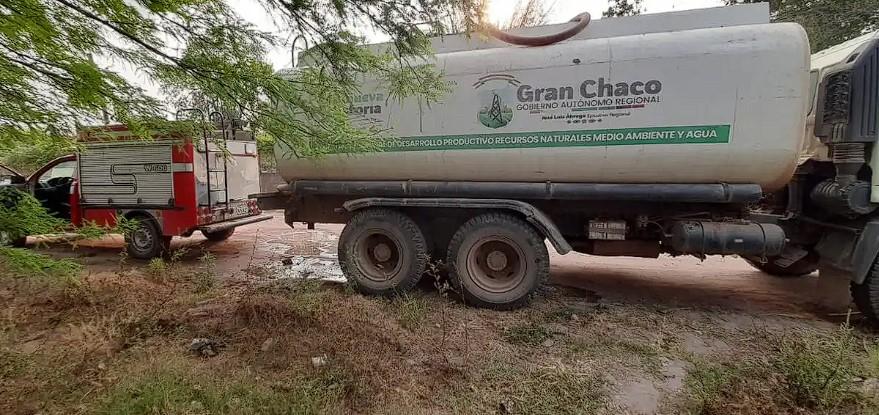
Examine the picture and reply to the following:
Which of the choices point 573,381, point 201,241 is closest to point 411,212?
point 573,381

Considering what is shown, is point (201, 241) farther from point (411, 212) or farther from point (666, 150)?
point (666, 150)

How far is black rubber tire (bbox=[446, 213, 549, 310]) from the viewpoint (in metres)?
4.58

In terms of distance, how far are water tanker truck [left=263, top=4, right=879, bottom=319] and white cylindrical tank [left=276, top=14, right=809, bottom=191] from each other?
0.05 ft

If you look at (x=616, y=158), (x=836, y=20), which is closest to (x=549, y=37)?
(x=616, y=158)

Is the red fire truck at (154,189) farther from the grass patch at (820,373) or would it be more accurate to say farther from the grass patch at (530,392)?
the grass patch at (820,373)

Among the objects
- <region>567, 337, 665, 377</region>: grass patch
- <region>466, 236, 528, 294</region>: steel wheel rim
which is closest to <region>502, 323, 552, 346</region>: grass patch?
<region>567, 337, 665, 377</region>: grass patch

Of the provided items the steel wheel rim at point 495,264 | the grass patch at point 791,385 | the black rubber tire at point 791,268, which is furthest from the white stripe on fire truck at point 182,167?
the black rubber tire at point 791,268

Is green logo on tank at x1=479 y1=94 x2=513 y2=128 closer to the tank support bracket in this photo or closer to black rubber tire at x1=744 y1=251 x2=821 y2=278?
the tank support bracket

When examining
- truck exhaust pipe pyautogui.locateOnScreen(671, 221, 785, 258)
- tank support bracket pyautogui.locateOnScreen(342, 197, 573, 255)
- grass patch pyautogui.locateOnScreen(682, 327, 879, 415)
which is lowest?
grass patch pyautogui.locateOnScreen(682, 327, 879, 415)

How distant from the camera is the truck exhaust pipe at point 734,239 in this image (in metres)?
4.21

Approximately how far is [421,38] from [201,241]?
791cm

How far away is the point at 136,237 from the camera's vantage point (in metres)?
7.22

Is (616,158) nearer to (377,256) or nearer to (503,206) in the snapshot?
(503,206)

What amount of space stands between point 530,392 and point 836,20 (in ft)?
43.9
